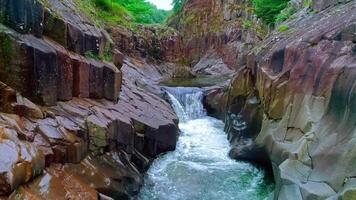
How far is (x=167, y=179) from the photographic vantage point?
9680 mm

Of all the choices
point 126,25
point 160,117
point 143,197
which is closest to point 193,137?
point 160,117

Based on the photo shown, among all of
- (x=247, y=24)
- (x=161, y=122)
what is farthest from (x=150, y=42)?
(x=161, y=122)

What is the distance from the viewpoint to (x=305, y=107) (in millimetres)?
7953

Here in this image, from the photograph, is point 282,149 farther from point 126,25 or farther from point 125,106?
point 126,25

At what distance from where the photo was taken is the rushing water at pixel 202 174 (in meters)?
8.72

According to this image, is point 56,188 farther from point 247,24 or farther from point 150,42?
point 247,24

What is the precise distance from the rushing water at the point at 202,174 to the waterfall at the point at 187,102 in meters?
2.16

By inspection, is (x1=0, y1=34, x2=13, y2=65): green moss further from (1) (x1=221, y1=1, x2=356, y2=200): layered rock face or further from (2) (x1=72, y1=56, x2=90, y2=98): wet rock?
(1) (x1=221, y1=1, x2=356, y2=200): layered rock face

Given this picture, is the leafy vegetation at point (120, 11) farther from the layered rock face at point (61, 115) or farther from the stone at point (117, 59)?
the layered rock face at point (61, 115)

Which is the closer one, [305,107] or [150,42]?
[305,107]

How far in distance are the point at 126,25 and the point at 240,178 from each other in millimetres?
19825

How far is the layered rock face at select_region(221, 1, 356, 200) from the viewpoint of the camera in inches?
235

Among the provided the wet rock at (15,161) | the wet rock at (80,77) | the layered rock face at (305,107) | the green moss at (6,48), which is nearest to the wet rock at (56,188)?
the wet rock at (15,161)

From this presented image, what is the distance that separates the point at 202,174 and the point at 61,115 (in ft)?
14.4
